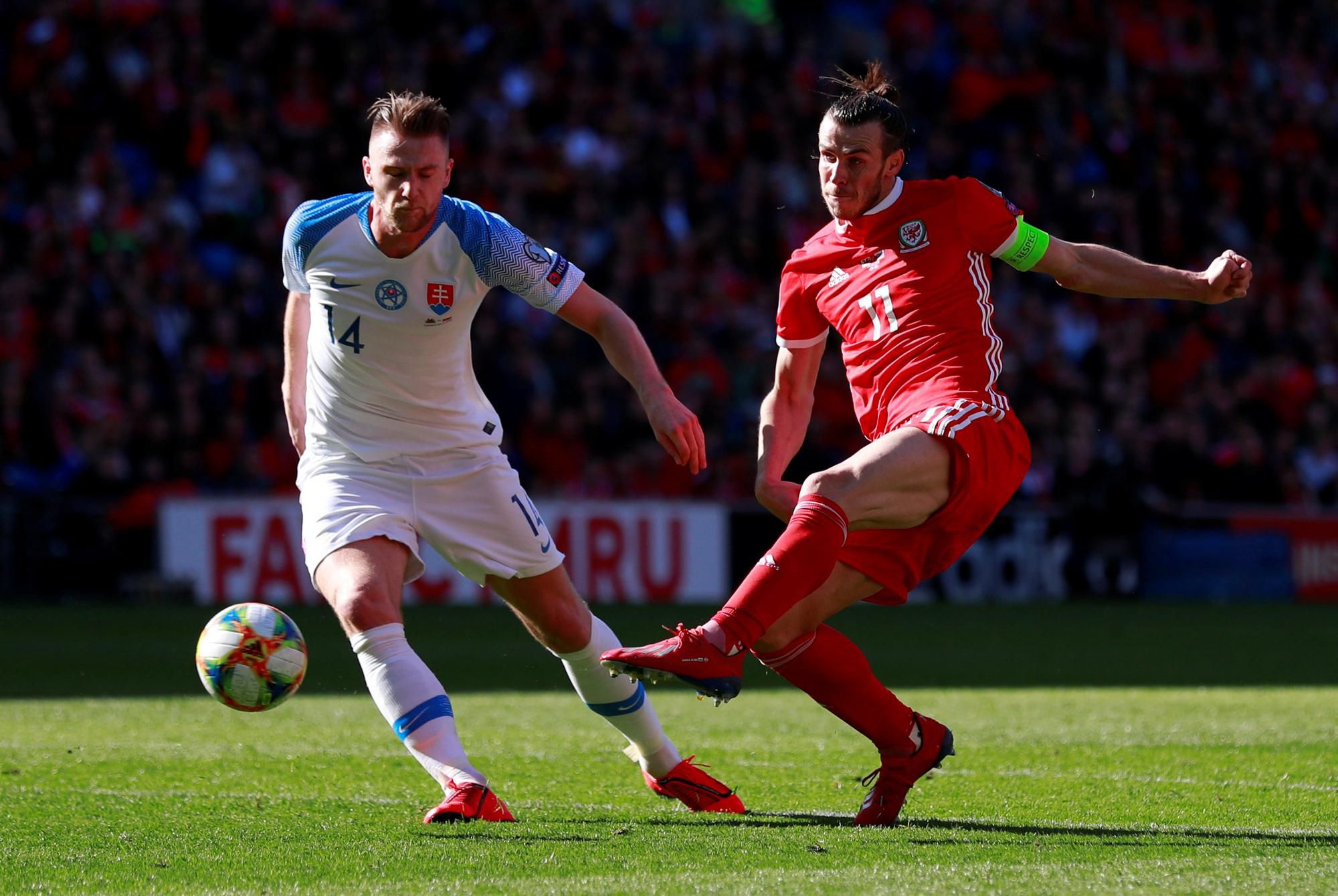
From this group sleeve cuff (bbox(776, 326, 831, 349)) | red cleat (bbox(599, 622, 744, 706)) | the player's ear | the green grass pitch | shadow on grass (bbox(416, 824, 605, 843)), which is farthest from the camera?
sleeve cuff (bbox(776, 326, 831, 349))

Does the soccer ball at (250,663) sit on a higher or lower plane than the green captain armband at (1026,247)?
lower

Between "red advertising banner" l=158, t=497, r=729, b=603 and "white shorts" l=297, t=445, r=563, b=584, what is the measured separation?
31.5ft

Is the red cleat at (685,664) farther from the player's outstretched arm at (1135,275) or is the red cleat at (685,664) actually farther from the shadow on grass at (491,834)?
the player's outstretched arm at (1135,275)

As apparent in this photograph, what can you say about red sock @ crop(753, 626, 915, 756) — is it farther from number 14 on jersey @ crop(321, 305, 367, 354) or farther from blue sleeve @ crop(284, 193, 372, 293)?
blue sleeve @ crop(284, 193, 372, 293)

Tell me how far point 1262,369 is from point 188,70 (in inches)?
468

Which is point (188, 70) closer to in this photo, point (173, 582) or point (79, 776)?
point (173, 582)

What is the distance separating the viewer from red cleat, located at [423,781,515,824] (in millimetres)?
4887

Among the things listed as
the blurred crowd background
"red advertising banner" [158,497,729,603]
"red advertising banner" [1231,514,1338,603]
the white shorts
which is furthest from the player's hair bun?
"red advertising banner" [1231,514,1338,603]

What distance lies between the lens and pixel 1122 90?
22125 millimetres

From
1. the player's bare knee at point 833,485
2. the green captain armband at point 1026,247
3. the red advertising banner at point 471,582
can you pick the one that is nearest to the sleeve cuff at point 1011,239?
the green captain armband at point 1026,247

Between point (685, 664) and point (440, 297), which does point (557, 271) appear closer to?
point (440, 297)

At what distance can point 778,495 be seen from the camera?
5.44m

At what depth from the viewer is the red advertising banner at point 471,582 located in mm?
15258

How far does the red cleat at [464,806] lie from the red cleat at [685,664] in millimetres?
587
